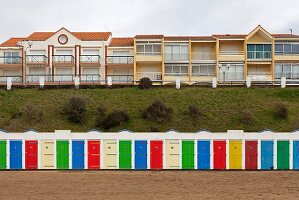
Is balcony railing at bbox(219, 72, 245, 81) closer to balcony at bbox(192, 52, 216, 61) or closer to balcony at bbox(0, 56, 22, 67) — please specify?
balcony at bbox(192, 52, 216, 61)

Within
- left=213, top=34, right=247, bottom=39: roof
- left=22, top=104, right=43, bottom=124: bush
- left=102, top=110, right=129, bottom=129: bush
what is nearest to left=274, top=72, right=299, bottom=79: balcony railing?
left=213, top=34, right=247, bottom=39: roof

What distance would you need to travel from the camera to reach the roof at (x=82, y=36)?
54406 mm

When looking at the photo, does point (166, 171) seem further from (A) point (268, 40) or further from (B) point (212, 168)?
(A) point (268, 40)

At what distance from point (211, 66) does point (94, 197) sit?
1467 inches

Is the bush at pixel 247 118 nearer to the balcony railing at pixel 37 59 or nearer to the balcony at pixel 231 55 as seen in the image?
the balcony at pixel 231 55

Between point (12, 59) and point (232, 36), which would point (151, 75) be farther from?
point (12, 59)

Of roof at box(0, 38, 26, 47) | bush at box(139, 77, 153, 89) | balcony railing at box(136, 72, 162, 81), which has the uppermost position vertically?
roof at box(0, 38, 26, 47)

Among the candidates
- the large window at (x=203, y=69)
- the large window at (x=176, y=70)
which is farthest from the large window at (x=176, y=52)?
the large window at (x=203, y=69)

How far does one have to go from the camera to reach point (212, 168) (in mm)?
27781

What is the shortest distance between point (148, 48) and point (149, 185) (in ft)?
110

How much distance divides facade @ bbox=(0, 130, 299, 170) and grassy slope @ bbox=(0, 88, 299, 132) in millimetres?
7859

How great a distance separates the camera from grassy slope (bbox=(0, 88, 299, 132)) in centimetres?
3631

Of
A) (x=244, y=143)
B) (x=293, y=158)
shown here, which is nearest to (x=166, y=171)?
(x=244, y=143)

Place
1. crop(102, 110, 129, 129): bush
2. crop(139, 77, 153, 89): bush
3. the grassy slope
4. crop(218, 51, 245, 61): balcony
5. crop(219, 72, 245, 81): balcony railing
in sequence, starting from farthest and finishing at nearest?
crop(218, 51, 245, 61): balcony, crop(219, 72, 245, 81): balcony railing, crop(139, 77, 153, 89): bush, the grassy slope, crop(102, 110, 129, 129): bush
